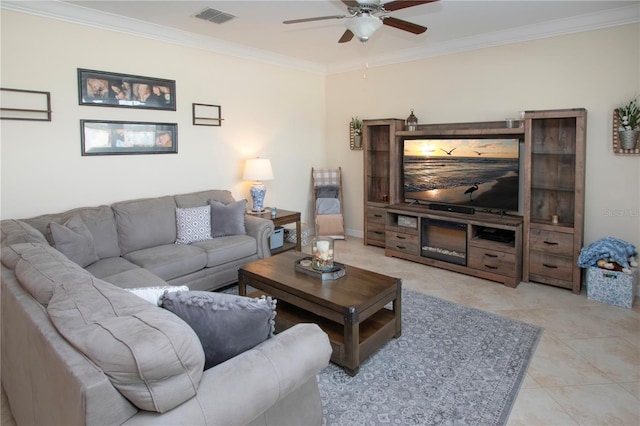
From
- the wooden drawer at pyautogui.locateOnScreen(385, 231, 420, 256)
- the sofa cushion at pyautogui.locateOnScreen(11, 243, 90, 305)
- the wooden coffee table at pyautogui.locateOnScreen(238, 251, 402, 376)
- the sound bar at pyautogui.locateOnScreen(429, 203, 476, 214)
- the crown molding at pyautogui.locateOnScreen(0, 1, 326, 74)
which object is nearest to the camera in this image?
the sofa cushion at pyautogui.locateOnScreen(11, 243, 90, 305)

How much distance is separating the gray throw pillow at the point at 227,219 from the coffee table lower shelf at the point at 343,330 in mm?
1339

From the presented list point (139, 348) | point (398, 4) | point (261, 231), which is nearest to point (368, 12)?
→ point (398, 4)

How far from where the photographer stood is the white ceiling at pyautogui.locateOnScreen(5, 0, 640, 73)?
3615 millimetres

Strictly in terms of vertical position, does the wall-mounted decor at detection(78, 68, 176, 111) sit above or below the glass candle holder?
above

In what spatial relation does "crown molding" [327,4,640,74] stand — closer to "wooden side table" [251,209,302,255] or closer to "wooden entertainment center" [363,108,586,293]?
"wooden entertainment center" [363,108,586,293]

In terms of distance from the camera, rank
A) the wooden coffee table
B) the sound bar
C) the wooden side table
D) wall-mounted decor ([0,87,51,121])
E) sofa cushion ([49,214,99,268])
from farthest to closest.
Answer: the wooden side table
the sound bar
wall-mounted decor ([0,87,51,121])
sofa cushion ([49,214,99,268])
the wooden coffee table

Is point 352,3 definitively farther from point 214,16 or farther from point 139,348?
point 139,348

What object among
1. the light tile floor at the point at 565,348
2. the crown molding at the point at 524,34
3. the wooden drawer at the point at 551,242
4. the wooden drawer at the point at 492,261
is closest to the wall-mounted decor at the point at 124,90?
the light tile floor at the point at 565,348

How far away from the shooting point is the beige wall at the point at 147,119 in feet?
11.4

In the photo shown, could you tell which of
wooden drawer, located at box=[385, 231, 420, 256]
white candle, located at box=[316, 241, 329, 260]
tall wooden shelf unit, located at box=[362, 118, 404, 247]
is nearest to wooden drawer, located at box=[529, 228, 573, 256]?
wooden drawer, located at box=[385, 231, 420, 256]

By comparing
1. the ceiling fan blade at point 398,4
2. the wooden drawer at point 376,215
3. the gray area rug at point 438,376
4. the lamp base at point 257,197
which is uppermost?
the ceiling fan blade at point 398,4

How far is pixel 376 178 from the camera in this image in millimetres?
5879

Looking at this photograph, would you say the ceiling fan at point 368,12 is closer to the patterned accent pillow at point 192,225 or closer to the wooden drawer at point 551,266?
the patterned accent pillow at point 192,225

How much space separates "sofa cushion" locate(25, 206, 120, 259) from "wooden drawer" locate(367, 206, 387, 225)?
326 centimetres
